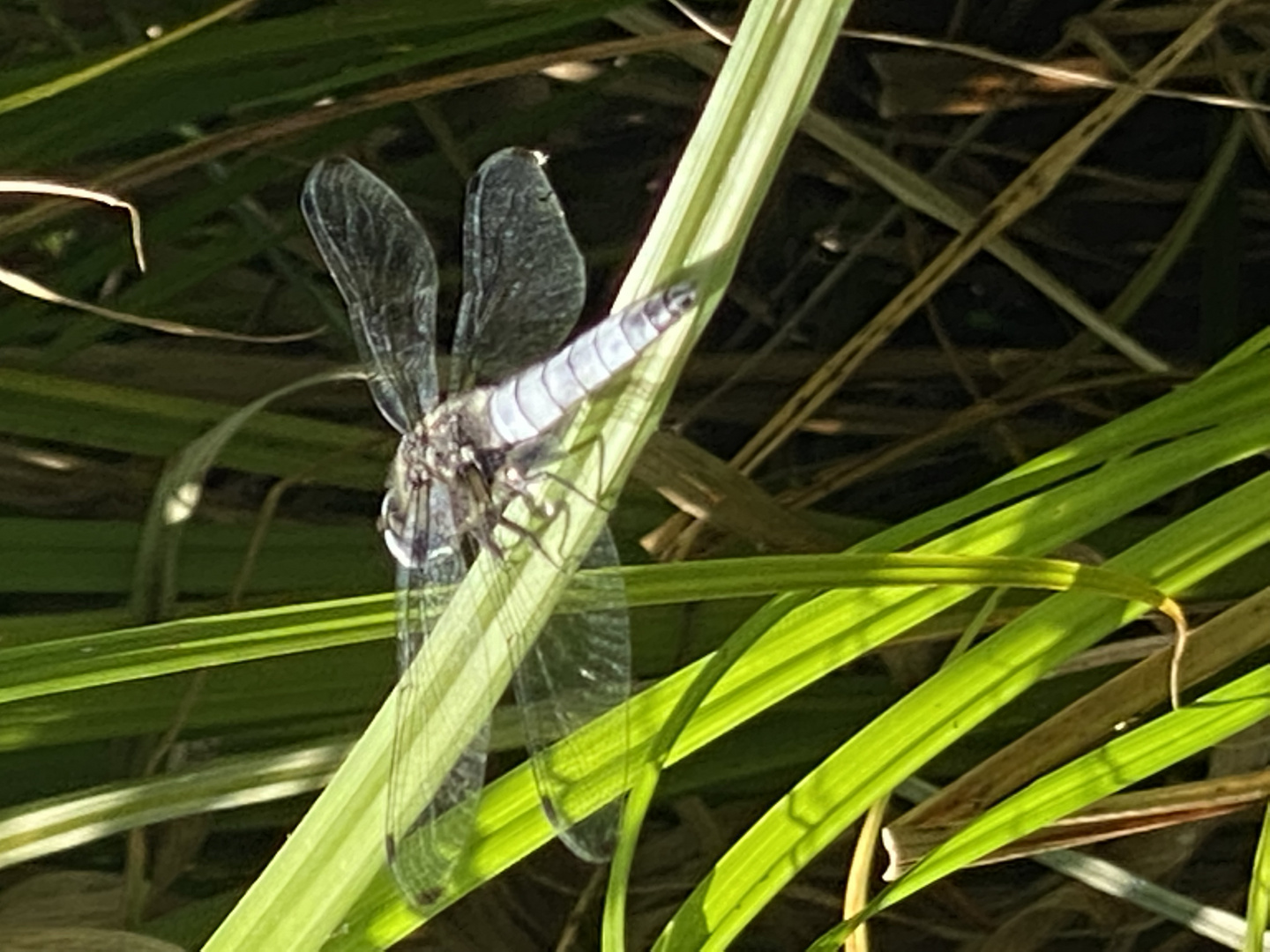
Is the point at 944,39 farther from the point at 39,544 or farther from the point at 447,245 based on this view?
the point at 39,544

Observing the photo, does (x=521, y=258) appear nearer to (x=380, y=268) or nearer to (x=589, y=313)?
(x=380, y=268)

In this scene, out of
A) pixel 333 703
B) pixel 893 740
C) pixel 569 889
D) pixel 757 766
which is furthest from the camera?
pixel 569 889

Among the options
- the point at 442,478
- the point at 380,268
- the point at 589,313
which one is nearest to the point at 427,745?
the point at 442,478

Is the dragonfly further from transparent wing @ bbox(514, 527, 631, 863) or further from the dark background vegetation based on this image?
the dark background vegetation

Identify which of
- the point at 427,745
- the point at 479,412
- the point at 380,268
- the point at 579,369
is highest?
the point at 380,268

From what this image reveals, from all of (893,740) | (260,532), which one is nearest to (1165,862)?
(893,740)

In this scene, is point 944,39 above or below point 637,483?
above

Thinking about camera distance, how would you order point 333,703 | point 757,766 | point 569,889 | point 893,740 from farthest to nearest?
1. point 569,889
2. point 757,766
3. point 333,703
4. point 893,740
